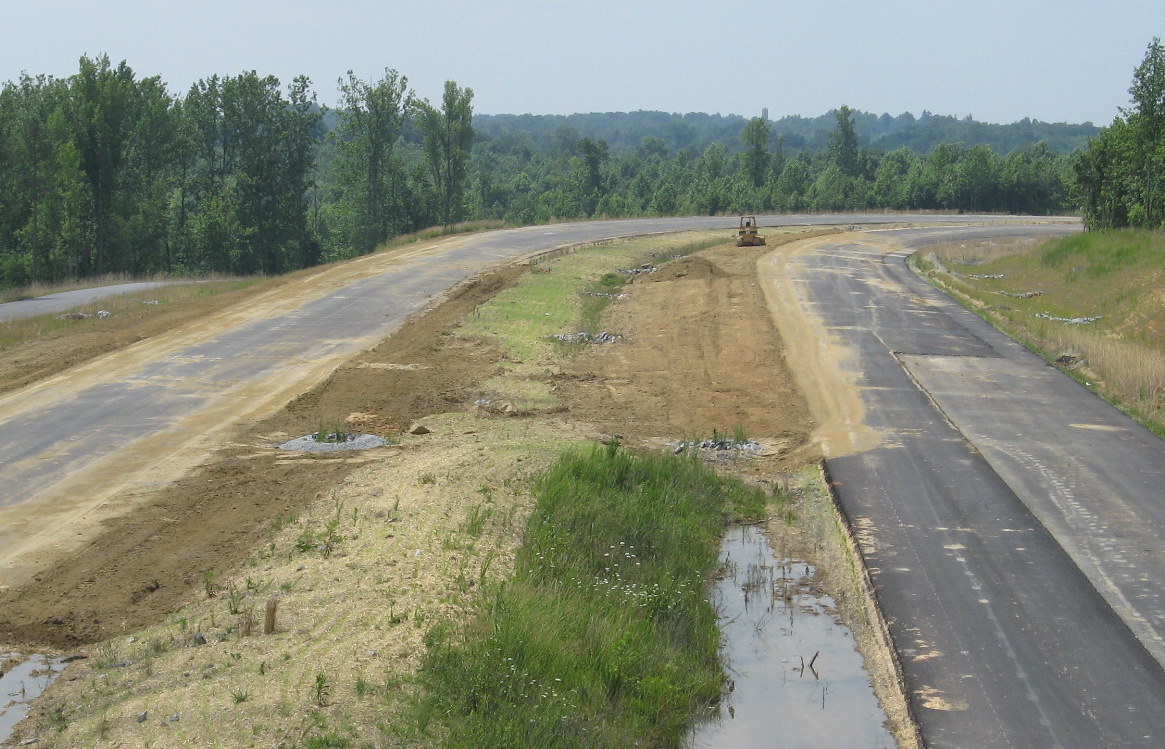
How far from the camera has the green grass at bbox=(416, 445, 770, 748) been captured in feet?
30.8

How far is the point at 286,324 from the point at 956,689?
22.1 m

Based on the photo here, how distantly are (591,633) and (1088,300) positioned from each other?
30758mm

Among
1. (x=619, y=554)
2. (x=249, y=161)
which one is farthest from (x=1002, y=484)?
(x=249, y=161)

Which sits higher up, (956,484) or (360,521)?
(360,521)

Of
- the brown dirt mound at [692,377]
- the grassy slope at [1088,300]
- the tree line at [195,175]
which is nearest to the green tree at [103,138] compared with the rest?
the tree line at [195,175]

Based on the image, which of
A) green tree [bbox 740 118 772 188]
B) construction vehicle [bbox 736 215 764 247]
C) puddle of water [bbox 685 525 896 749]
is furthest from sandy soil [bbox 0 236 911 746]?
green tree [bbox 740 118 772 188]

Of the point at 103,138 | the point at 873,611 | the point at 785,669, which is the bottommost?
the point at 785,669

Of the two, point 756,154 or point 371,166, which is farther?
point 756,154

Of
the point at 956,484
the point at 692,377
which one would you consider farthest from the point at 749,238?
the point at 956,484

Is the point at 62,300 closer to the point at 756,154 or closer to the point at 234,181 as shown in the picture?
the point at 234,181

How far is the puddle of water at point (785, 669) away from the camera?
10180 millimetres

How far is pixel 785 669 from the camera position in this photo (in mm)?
11562

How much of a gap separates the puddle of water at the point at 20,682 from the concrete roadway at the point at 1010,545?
25.5ft

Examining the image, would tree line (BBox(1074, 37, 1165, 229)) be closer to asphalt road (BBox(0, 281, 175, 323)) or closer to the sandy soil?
the sandy soil
